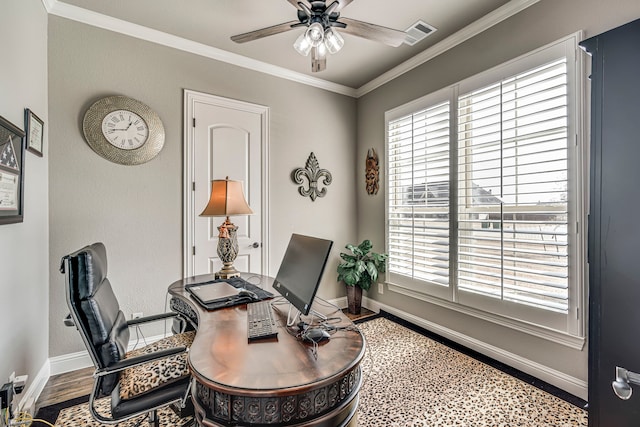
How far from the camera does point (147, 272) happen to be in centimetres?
279

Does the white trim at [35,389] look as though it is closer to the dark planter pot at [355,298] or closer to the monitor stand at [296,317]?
the monitor stand at [296,317]

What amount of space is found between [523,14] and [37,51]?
3666 millimetres

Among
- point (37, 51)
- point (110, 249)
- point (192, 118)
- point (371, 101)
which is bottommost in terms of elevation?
point (110, 249)

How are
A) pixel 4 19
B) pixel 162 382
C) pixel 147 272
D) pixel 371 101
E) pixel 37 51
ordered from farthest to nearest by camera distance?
pixel 371 101
pixel 147 272
pixel 37 51
pixel 4 19
pixel 162 382

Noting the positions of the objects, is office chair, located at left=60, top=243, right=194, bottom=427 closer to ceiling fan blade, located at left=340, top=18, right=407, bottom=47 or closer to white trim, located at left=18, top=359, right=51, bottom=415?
white trim, located at left=18, top=359, right=51, bottom=415

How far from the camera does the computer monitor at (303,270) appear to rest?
4.41 feet

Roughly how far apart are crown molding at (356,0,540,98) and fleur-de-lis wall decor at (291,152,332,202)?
1249mm

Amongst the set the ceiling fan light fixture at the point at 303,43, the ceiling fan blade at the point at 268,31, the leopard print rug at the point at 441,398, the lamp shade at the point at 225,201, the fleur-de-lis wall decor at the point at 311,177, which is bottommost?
the leopard print rug at the point at 441,398

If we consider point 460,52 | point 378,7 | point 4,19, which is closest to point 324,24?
point 378,7

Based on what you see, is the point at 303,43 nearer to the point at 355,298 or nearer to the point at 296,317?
the point at 296,317

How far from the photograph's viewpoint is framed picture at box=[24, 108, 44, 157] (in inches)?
76.6

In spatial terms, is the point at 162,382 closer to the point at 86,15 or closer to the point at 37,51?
the point at 37,51

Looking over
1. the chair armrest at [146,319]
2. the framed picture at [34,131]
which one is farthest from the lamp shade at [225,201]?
the framed picture at [34,131]

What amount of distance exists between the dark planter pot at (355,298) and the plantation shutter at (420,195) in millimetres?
521
